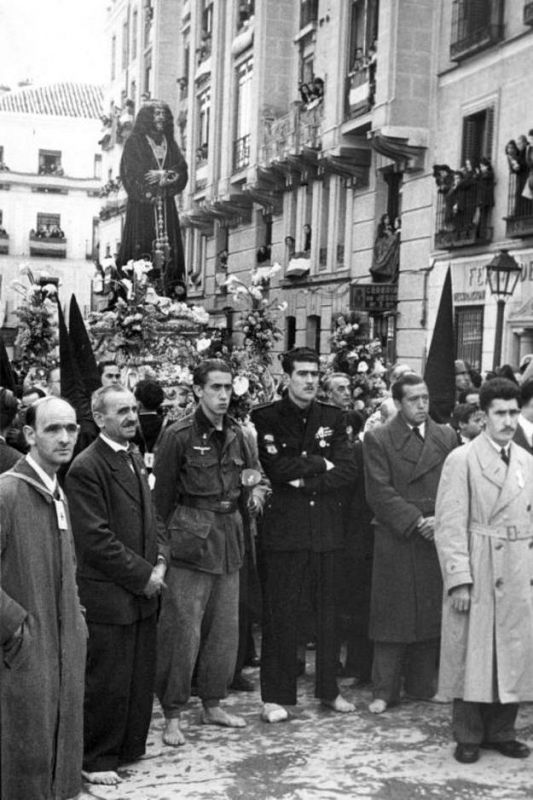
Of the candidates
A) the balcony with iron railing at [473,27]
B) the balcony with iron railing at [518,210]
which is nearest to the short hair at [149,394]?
the balcony with iron railing at [518,210]

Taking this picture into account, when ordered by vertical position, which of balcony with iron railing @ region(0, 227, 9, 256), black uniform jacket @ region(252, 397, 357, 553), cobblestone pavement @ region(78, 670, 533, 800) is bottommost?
cobblestone pavement @ region(78, 670, 533, 800)

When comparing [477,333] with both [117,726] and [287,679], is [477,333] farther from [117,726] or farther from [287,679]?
[117,726]

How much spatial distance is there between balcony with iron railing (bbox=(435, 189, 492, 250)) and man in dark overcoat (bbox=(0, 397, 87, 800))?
13397mm

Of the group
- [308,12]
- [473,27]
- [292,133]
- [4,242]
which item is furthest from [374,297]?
[4,242]

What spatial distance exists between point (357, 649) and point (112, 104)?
40.6m

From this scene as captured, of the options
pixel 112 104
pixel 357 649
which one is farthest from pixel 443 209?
pixel 112 104

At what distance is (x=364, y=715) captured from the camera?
21.4ft

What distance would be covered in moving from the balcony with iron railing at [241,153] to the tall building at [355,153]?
6cm

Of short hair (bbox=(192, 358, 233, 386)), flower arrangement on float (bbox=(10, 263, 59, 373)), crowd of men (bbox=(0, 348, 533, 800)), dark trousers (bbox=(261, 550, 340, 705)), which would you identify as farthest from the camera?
flower arrangement on float (bbox=(10, 263, 59, 373))

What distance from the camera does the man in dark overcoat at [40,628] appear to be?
4.50 meters

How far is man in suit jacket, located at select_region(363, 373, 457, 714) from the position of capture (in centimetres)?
671

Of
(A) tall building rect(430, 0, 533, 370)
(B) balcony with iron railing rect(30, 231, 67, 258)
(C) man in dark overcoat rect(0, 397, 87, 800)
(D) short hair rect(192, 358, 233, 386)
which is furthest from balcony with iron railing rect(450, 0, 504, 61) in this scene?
(B) balcony with iron railing rect(30, 231, 67, 258)

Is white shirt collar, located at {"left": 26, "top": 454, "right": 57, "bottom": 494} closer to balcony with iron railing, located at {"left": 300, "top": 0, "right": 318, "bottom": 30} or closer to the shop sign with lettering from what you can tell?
the shop sign with lettering

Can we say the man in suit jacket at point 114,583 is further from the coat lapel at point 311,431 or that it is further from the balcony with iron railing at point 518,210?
the balcony with iron railing at point 518,210
